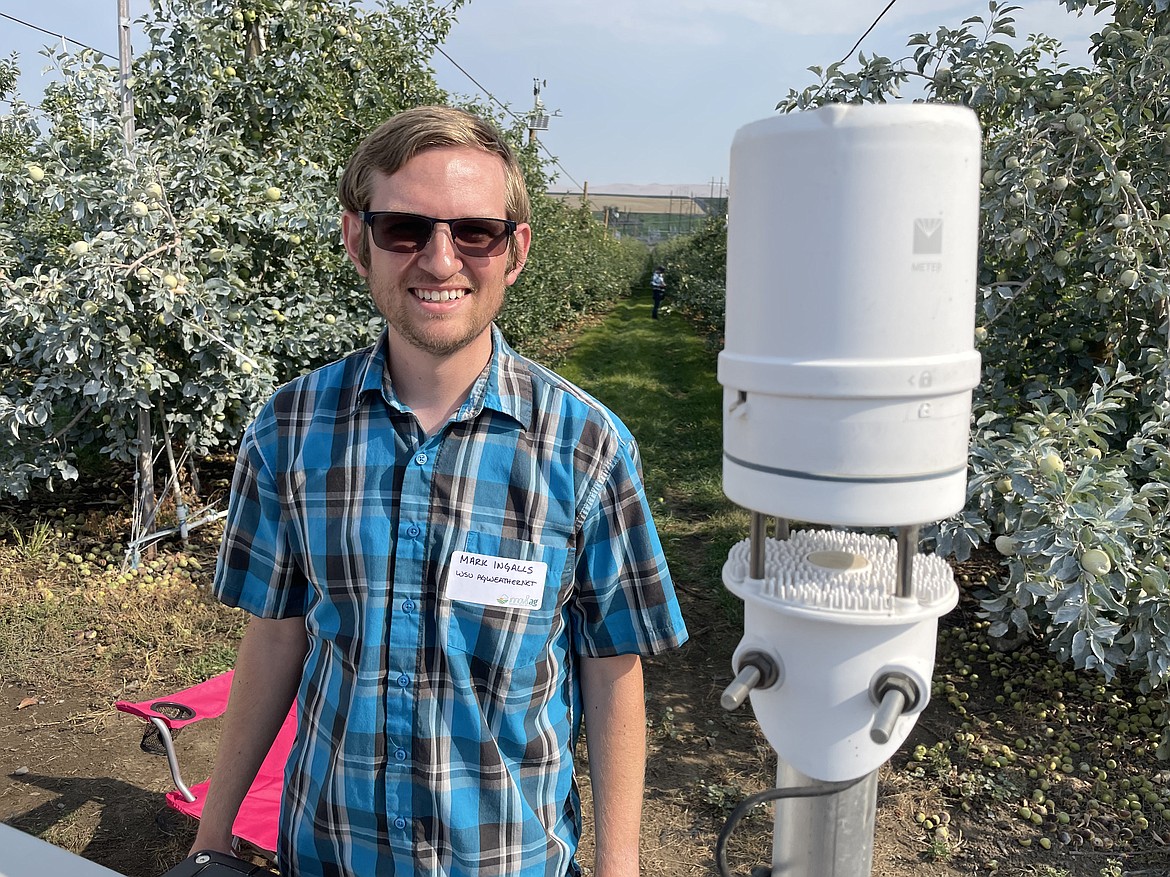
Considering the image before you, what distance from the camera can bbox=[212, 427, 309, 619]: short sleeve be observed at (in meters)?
1.41

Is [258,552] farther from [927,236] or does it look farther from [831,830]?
[927,236]

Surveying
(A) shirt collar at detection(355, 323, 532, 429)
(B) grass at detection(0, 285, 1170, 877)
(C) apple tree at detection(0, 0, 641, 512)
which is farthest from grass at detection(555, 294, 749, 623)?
(A) shirt collar at detection(355, 323, 532, 429)

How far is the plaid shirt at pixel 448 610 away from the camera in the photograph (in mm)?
1283

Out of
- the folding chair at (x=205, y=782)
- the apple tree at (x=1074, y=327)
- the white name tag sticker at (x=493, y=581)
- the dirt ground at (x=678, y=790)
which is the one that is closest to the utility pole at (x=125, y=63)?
the dirt ground at (x=678, y=790)

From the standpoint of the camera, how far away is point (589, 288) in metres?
19.4

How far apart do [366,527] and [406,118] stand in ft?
1.98

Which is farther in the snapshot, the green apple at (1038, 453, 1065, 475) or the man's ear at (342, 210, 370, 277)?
the green apple at (1038, 453, 1065, 475)

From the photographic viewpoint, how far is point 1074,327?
3.63m

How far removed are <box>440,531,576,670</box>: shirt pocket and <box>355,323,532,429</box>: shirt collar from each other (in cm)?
18

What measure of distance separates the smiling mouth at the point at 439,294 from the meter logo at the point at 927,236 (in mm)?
772

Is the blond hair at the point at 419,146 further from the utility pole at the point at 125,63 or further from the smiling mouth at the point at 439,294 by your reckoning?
the utility pole at the point at 125,63

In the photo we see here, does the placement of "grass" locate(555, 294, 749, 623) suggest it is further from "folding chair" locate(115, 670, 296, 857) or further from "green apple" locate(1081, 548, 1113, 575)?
"folding chair" locate(115, 670, 296, 857)

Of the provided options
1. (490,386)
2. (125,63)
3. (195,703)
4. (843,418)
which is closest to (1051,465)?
(490,386)

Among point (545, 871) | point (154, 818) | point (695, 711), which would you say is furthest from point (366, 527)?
point (695, 711)
